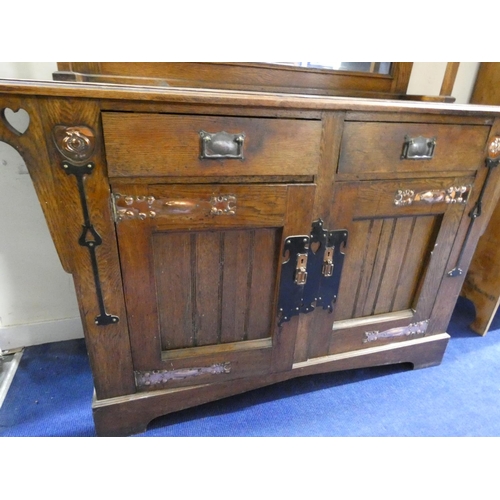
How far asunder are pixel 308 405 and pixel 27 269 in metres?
1.03

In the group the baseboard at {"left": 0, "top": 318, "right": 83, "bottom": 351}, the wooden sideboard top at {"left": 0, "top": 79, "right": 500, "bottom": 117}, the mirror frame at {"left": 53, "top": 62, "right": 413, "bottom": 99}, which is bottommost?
the baseboard at {"left": 0, "top": 318, "right": 83, "bottom": 351}

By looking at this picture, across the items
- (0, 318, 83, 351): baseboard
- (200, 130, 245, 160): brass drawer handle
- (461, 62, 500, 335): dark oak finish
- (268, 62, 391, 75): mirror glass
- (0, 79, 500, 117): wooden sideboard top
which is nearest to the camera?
(0, 79, 500, 117): wooden sideboard top

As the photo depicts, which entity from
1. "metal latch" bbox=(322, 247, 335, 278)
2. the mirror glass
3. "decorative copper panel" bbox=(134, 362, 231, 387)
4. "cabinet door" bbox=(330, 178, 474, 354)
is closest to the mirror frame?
the mirror glass

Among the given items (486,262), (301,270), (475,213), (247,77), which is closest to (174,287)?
(301,270)

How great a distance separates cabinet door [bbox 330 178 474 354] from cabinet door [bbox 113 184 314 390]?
0.19 m

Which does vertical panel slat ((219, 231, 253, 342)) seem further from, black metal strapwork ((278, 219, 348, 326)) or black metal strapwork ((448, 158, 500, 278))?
black metal strapwork ((448, 158, 500, 278))

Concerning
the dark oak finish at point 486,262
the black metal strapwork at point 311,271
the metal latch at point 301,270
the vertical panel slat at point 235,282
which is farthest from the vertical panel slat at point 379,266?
the dark oak finish at point 486,262

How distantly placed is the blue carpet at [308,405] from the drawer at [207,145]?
0.74 m

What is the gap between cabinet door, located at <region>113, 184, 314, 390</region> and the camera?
0.75m

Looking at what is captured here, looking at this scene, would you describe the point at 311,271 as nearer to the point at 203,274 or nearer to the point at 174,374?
the point at 203,274

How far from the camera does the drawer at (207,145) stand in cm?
66

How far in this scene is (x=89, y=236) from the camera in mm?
719
